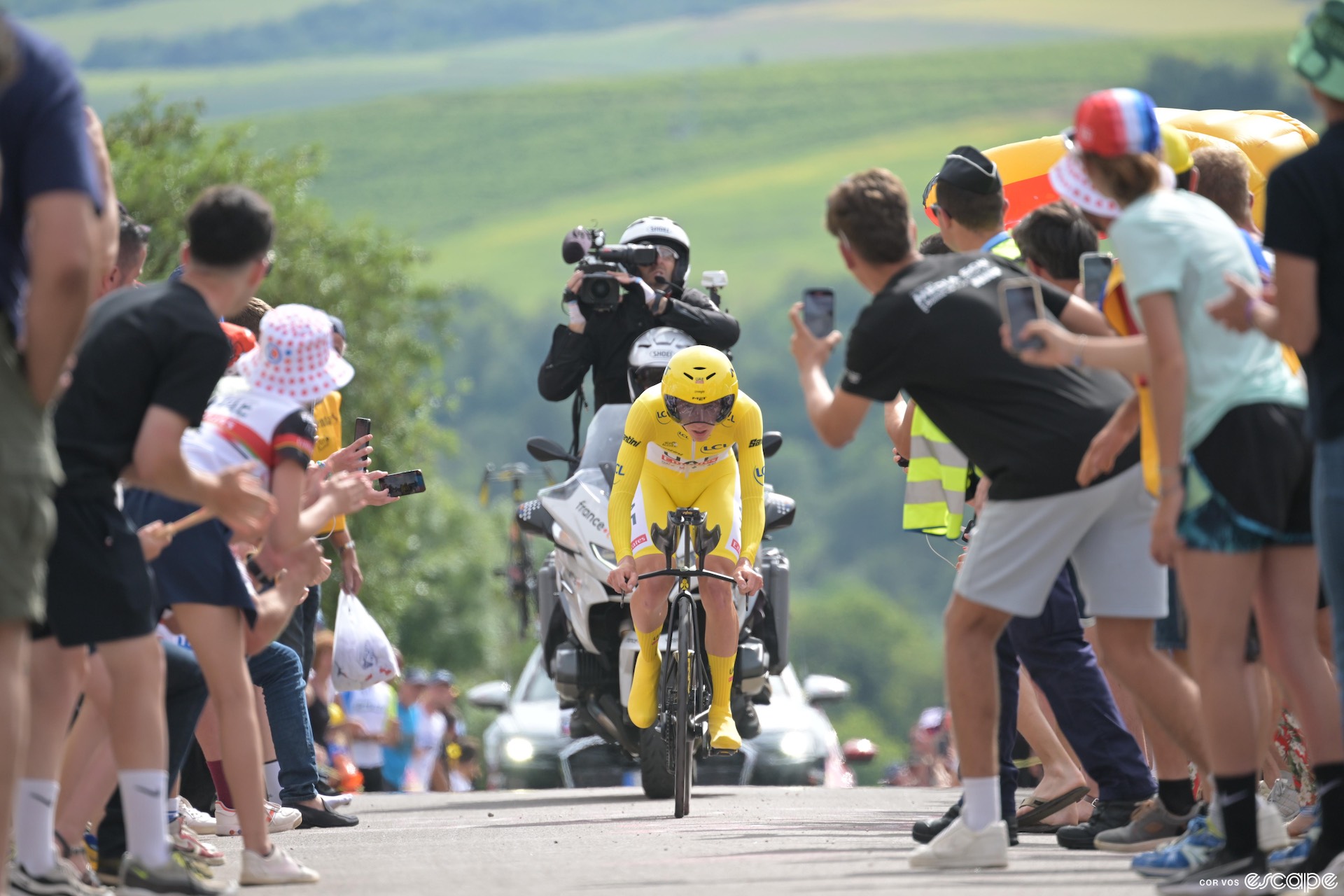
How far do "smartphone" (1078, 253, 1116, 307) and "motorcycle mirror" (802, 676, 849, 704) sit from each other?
9813 mm

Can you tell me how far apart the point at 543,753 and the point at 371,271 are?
29.3m

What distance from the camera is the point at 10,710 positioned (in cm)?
522

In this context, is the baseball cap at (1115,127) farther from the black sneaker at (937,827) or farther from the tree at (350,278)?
the tree at (350,278)

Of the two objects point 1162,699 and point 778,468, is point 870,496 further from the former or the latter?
point 1162,699

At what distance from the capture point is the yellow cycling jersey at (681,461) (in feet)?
34.6

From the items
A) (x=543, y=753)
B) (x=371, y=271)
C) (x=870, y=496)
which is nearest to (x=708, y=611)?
(x=543, y=753)

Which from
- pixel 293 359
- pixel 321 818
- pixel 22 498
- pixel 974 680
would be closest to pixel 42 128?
pixel 22 498

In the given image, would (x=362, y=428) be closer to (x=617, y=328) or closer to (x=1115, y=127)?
(x=1115, y=127)

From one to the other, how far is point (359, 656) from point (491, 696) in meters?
6.91

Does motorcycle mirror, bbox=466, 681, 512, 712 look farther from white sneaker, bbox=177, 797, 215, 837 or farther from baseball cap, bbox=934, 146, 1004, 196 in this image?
baseball cap, bbox=934, 146, 1004, 196

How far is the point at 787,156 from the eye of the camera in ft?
625

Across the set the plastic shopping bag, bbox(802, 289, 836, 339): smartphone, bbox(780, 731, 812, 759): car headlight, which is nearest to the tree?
bbox(780, 731, 812, 759): car headlight

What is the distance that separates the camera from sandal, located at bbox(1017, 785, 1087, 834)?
8.90 m

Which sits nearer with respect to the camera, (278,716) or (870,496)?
(278,716)
